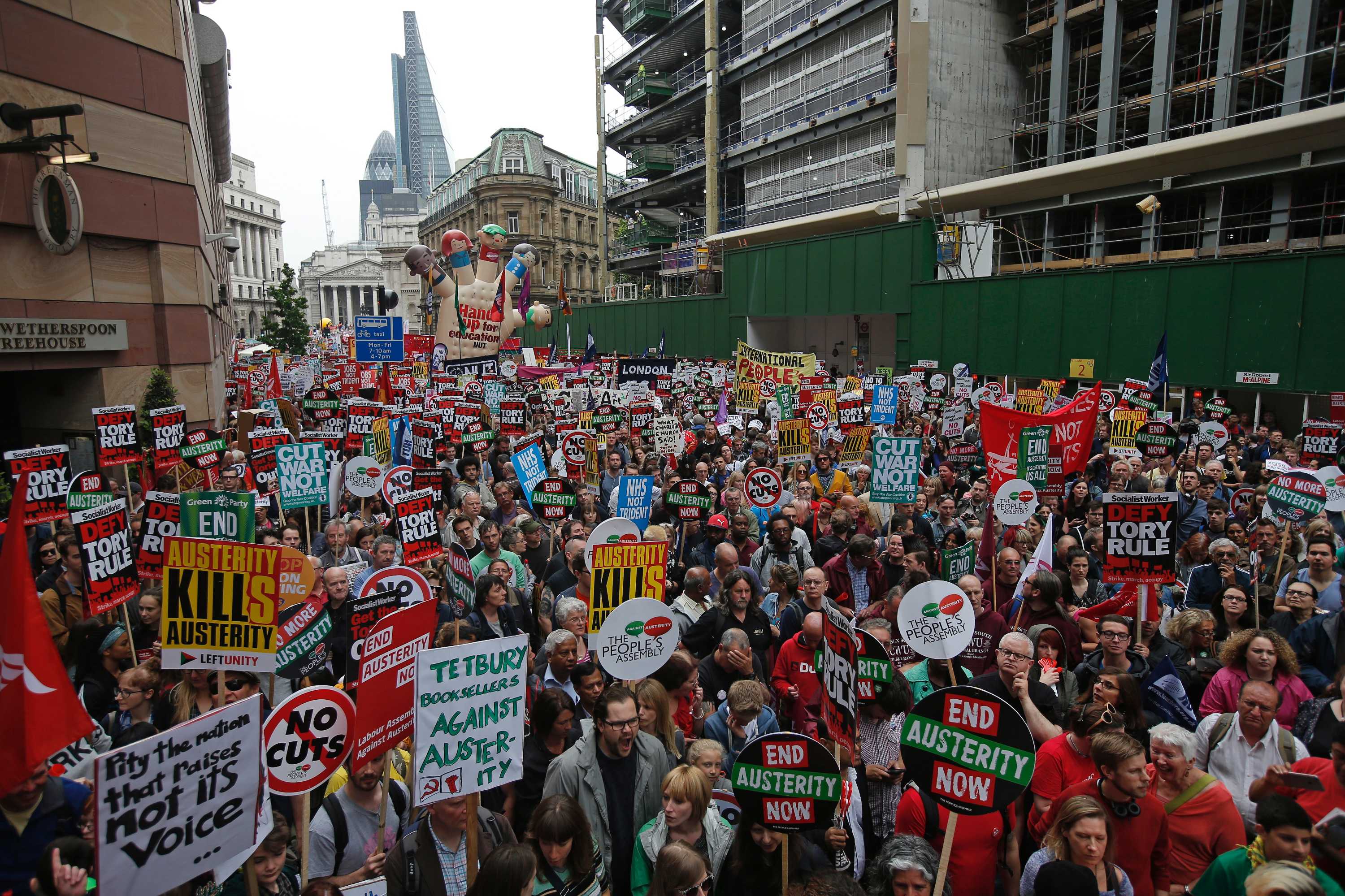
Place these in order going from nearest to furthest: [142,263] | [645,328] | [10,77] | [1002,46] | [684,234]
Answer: [10,77] < [142,263] < [1002,46] < [645,328] < [684,234]

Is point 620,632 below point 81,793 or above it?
above

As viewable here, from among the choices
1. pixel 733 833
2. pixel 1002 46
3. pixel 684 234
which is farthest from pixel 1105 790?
pixel 684 234

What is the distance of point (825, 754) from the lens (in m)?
4.01

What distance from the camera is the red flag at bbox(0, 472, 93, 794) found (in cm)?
380

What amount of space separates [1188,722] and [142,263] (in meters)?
20.1

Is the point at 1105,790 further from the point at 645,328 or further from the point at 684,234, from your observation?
the point at 684,234

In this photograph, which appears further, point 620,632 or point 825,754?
point 620,632

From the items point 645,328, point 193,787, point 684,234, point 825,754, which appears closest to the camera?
point 193,787

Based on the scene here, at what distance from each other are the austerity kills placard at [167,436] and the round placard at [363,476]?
2.93 meters

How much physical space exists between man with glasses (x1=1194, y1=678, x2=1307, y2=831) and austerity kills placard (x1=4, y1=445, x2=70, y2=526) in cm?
1113

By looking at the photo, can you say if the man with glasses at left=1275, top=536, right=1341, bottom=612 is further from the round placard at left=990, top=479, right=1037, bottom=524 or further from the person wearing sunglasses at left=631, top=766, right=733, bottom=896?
the person wearing sunglasses at left=631, top=766, right=733, bottom=896

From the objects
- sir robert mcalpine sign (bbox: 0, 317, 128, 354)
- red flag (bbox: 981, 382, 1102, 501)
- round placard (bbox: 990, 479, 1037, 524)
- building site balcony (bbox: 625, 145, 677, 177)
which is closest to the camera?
round placard (bbox: 990, 479, 1037, 524)

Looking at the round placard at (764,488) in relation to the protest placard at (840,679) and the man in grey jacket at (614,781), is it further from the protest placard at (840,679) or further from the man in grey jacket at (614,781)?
the man in grey jacket at (614,781)

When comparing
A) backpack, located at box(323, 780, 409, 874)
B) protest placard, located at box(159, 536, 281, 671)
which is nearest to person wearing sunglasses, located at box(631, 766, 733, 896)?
backpack, located at box(323, 780, 409, 874)
